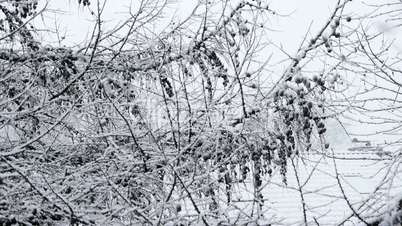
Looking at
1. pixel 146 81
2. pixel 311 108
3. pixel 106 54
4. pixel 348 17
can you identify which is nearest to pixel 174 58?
pixel 146 81

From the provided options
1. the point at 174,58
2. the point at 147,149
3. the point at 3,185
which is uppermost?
the point at 174,58

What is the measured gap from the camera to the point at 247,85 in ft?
13.1

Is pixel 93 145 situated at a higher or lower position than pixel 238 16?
lower

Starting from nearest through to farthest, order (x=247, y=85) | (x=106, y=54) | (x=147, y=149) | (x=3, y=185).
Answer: (x=3, y=185) → (x=147, y=149) → (x=247, y=85) → (x=106, y=54)

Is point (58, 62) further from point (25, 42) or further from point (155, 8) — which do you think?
point (155, 8)

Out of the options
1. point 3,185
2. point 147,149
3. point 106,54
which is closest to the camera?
point 3,185

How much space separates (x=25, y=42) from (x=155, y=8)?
1163 mm

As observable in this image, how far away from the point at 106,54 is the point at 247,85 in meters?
1.31

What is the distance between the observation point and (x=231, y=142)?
3.77 m

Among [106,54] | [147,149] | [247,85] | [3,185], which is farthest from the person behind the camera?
[106,54]

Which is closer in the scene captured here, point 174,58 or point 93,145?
point 93,145

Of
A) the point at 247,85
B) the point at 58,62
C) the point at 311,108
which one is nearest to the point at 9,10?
the point at 58,62

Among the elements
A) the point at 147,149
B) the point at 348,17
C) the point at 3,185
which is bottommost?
the point at 3,185

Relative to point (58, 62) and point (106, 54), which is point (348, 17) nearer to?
point (106, 54)
